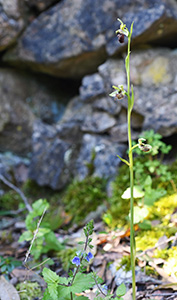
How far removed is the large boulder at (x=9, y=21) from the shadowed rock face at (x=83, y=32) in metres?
0.15

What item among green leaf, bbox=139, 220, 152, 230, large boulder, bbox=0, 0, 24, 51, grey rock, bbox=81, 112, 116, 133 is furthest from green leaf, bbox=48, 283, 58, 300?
large boulder, bbox=0, 0, 24, 51

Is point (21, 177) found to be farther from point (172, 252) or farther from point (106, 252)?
point (172, 252)

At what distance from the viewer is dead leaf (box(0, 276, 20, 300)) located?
183cm

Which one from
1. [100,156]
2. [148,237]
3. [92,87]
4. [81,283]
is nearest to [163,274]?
[148,237]

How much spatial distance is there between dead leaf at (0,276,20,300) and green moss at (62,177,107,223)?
3.86 ft

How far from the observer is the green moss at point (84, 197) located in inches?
122

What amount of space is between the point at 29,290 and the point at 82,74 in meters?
3.06

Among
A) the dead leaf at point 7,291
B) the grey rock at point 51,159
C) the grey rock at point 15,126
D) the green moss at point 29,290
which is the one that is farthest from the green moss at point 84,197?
the grey rock at point 15,126

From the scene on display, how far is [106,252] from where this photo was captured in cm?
223

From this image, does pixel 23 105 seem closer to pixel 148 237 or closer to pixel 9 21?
pixel 9 21

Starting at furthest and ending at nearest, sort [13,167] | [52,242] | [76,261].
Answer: [13,167] → [52,242] → [76,261]

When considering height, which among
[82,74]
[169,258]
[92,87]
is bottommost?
[169,258]

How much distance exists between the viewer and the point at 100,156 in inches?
133

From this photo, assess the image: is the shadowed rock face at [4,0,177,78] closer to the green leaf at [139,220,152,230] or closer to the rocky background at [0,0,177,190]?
the rocky background at [0,0,177,190]
